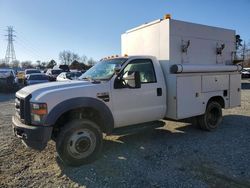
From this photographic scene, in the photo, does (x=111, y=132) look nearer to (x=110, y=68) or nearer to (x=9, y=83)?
(x=110, y=68)

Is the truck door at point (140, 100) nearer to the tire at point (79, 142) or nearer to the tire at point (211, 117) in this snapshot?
the tire at point (79, 142)

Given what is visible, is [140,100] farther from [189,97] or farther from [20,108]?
[20,108]

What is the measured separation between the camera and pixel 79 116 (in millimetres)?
4730

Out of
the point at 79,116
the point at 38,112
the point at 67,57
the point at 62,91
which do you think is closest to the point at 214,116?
the point at 79,116

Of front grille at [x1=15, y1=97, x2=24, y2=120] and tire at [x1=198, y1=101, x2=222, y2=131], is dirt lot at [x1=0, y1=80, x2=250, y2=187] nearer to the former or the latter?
tire at [x1=198, y1=101, x2=222, y2=131]

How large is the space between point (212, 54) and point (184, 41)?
4.21 feet

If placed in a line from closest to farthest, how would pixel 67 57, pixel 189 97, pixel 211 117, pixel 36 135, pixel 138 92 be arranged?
1. pixel 36 135
2. pixel 138 92
3. pixel 189 97
4. pixel 211 117
5. pixel 67 57

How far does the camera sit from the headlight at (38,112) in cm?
411

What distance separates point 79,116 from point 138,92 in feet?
4.66

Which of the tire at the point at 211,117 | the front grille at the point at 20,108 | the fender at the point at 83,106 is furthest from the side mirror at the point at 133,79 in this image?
the tire at the point at 211,117

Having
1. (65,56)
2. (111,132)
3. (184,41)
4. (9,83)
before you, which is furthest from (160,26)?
(65,56)

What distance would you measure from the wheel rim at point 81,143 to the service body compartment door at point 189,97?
2.35 metres

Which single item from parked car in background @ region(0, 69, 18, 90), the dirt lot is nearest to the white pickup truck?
the dirt lot

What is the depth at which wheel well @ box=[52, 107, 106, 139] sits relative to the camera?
4.62 meters
